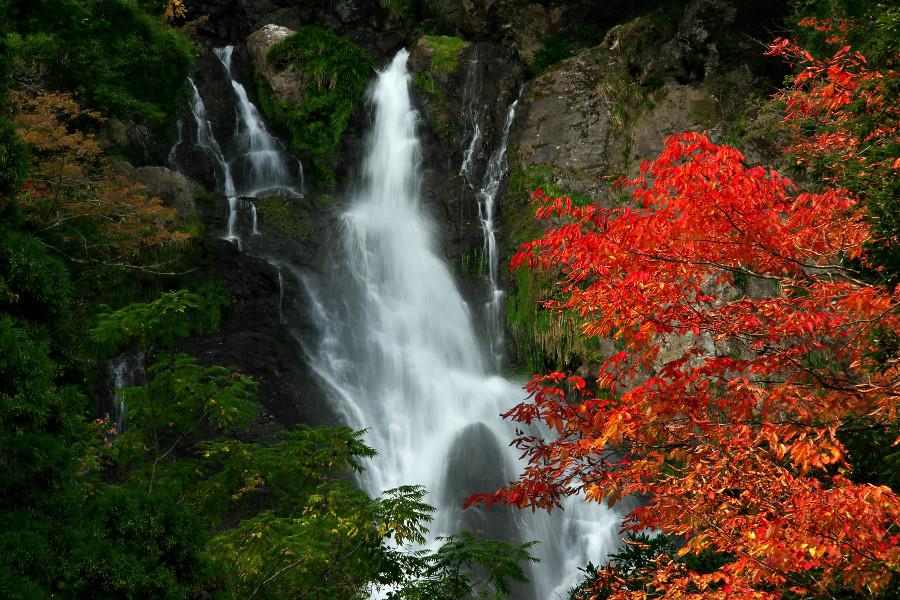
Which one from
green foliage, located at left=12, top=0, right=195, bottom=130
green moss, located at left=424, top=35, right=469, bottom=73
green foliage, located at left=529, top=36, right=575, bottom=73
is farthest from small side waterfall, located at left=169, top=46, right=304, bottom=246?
green foliage, located at left=529, top=36, right=575, bottom=73

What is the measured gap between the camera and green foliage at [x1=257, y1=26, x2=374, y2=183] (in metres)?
21.7

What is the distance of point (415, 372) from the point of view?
621 inches

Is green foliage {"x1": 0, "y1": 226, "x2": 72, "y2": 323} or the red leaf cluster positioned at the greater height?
green foliage {"x1": 0, "y1": 226, "x2": 72, "y2": 323}

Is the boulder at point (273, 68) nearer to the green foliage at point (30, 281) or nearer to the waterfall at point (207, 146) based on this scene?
the waterfall at point (207, 146)

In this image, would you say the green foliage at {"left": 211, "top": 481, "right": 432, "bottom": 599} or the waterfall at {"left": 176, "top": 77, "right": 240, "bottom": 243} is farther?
the waterfall at {"left": 176, "top": 77, "right": 240, "bottom": 243}

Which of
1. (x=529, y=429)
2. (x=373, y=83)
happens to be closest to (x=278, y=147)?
(x=373, y=83)

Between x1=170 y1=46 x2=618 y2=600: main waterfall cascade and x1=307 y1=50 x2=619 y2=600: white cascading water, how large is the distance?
3 centimetres

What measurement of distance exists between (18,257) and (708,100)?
18.4 m

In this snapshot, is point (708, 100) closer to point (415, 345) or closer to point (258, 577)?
point (415, 345)

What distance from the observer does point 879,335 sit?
4.82 m

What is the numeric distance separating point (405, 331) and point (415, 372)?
1490 mm

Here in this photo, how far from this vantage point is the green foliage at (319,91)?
21703mm

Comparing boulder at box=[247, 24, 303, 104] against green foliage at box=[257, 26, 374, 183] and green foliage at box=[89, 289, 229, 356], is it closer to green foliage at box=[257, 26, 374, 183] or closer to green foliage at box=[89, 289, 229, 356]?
green foliage at box=[257, 26, 374, 183]

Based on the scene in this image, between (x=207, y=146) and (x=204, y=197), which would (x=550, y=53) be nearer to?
(x=207, y=146)
